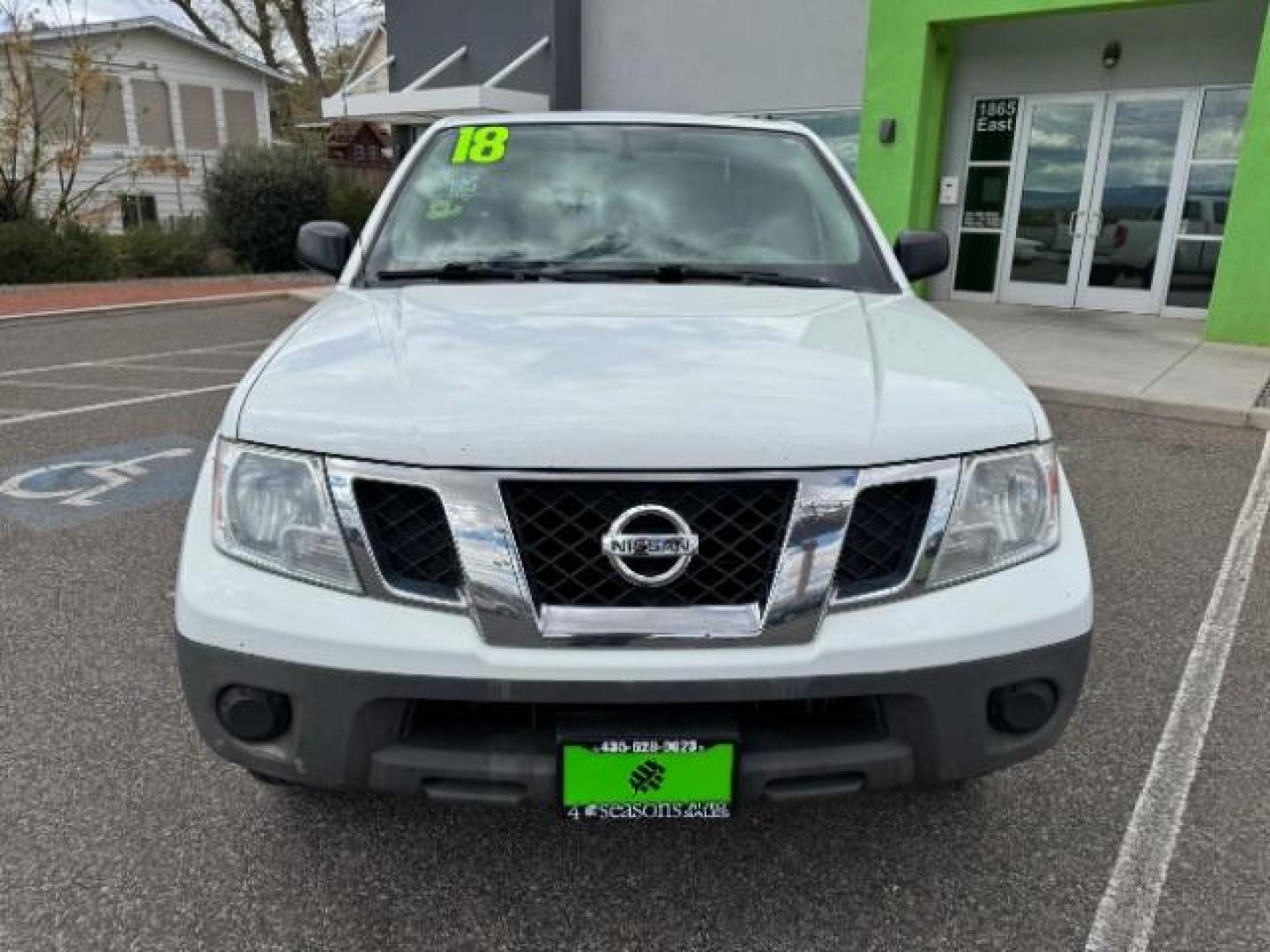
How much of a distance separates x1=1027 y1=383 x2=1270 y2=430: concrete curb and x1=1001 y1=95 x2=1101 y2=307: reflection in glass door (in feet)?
17.5

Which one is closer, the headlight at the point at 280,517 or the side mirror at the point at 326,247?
the headlight at the point at 280,517

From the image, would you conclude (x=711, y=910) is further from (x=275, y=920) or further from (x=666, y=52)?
(x=666, y=52)

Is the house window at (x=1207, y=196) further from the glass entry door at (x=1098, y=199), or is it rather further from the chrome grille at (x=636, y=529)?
the chrome grille at (x=636, y=529)

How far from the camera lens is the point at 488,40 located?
58.3 ft

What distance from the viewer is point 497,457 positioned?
1644 mm

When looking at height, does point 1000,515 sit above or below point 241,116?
below

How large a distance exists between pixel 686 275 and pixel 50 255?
1490 centimetres

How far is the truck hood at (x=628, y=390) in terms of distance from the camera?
1.66m

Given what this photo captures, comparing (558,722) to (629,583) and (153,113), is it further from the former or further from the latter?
(153,113)

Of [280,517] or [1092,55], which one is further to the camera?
[1092,55]

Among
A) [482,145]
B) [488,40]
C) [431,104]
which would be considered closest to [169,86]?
[488,40]

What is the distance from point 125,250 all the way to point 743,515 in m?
16.4

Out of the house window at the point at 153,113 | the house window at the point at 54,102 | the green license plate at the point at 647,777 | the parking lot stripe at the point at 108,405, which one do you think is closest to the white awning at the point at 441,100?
the house window at the point at 54,102

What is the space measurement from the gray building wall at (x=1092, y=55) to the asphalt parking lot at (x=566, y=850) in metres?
9.70
